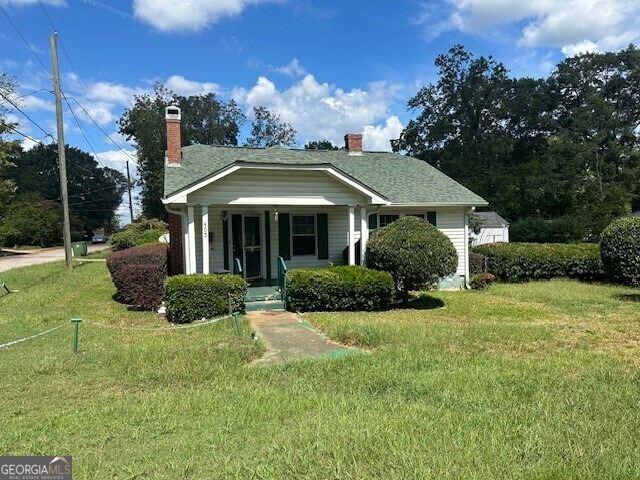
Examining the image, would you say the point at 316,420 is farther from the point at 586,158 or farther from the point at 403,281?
the point at 586,158

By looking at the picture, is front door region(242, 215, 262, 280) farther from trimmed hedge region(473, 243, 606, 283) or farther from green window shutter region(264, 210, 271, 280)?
trimmed hedge region(473, 243, 606, 283)

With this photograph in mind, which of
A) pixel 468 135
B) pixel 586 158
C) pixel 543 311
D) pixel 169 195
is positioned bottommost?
pixel 543 311

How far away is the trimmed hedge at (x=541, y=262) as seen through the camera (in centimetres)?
1752

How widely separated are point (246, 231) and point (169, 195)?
3309 millimetres

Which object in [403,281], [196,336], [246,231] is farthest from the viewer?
[246,231]

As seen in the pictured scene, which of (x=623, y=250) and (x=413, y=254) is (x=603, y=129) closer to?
(x=623, y=250)

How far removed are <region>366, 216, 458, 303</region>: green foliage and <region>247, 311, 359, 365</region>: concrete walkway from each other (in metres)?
3.17

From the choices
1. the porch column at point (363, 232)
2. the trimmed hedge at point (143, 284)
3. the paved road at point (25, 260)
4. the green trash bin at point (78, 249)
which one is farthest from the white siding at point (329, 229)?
the green trash bin at point (78, 249)

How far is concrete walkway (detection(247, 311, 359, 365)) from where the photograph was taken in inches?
279

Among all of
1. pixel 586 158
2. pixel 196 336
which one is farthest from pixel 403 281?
pixel 586 158

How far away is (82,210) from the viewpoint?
84.3 meters

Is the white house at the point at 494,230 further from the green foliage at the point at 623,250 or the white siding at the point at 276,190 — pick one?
the white siding at the point at 276,190

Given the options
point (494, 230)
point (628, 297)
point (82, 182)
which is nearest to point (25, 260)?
point (494, 230)

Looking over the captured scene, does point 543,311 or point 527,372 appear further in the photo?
point 543,311
